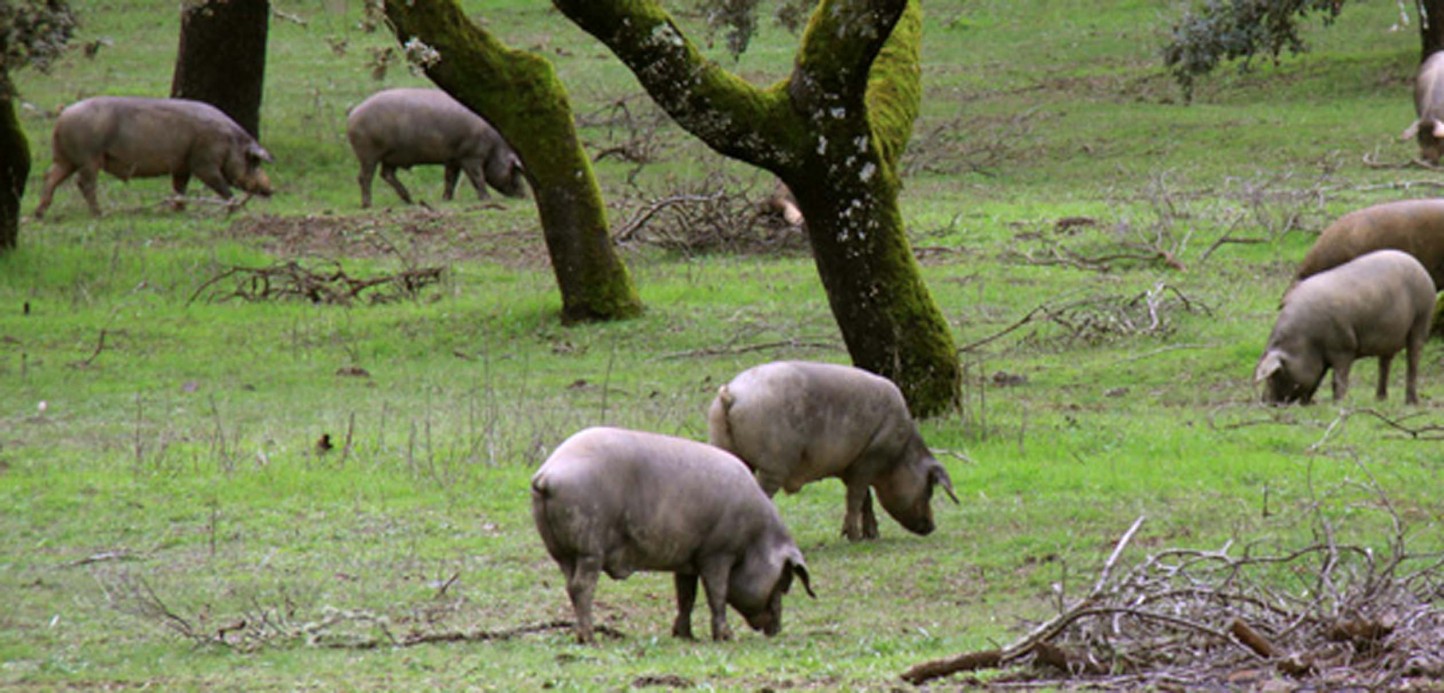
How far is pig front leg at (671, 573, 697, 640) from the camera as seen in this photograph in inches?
293

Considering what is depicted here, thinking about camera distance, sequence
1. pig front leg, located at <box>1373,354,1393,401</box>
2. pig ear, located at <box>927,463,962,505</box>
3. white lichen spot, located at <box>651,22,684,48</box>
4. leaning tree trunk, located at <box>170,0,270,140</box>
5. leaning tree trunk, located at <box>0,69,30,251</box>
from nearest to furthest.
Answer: pig ear, located at <box>927,463,962,505</box>
white lichen spot, located at <box>651,22,684,48</box>
pig front leg, located at <box>1373,354,1393,401</box>
leaning tree trunk, located at <box>0,69,30,251</box>
leaning tree trunk, located at <box>170,0,270,140</box>

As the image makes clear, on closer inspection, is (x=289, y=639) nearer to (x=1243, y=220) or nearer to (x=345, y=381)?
(x=345, y=381)

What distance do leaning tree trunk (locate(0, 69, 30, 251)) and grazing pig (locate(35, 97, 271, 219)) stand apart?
93.2 inches

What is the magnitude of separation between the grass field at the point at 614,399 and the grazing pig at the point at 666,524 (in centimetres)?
25

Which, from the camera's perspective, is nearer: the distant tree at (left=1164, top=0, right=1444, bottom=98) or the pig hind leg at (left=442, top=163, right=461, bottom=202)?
the distant tree at (left=1164, top=0, right=1444, bottom=98)

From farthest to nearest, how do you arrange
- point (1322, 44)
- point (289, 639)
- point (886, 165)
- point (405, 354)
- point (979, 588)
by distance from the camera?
point (1322, 44) → point (405, 354) → point (886, 165) → point (979, 588) → point (289, 639)

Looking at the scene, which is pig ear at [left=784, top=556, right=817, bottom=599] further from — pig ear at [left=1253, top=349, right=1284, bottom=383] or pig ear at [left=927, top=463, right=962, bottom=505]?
pig ear at [left=1253, top=349, right=1284, bottom=383]

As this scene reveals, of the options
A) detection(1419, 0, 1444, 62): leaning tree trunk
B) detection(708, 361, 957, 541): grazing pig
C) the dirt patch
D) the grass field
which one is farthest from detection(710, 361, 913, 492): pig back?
detection(1419, 0, 1444, 62): leaning tree trunk

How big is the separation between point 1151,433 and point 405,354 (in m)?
6.62

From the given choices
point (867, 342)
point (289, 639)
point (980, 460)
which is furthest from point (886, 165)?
point (289, 639)

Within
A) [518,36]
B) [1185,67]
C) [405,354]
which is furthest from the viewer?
[518,36]

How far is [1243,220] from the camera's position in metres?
18.9

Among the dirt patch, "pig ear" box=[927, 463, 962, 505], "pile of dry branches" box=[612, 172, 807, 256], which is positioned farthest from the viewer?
the dirt patch

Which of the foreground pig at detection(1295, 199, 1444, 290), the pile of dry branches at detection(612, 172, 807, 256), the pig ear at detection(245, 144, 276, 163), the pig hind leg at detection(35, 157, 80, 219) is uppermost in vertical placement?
the foreground pig at detection(1295, 199, 1444, 290)
